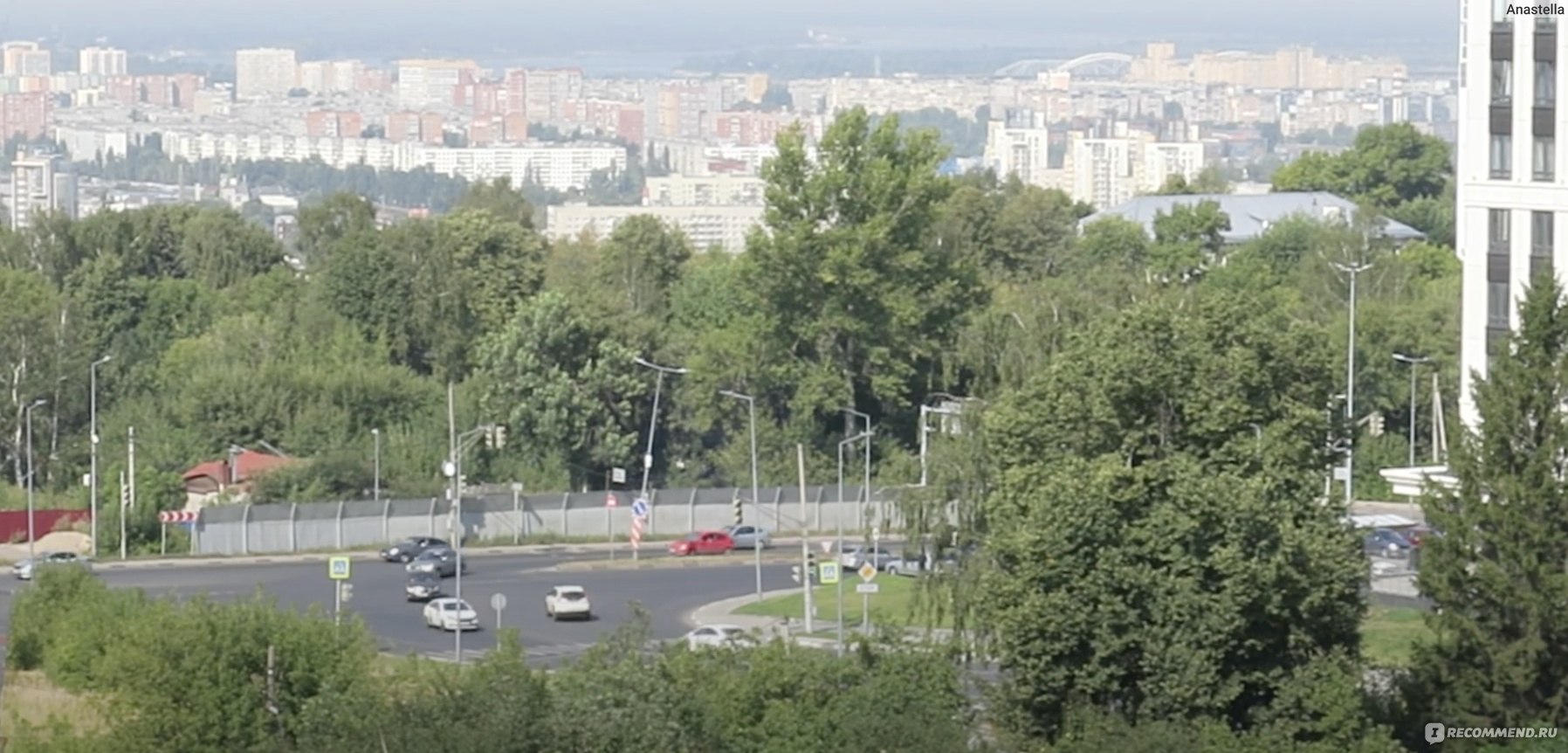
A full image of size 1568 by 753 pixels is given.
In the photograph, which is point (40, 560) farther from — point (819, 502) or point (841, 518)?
point (819, 502)

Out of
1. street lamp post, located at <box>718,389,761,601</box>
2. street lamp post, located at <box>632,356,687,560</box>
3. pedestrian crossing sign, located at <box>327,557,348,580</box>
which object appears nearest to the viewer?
pedestrian crossing sign, located at <box>327,557,348,580</box>

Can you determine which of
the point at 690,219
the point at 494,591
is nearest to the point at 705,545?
the point at 494,591

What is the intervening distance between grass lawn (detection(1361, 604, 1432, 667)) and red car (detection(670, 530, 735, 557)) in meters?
15.0

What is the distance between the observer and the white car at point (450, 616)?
39.7 m

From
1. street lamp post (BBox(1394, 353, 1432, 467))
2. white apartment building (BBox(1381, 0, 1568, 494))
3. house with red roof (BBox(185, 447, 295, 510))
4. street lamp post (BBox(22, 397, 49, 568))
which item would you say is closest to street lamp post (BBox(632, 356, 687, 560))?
house with red roof (BBox(185, 447, 295, 510))

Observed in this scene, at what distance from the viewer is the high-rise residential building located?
1460 inches

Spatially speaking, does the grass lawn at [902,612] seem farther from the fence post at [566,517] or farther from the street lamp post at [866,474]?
the fence post at [566,517]

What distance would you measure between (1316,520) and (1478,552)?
5.22ft

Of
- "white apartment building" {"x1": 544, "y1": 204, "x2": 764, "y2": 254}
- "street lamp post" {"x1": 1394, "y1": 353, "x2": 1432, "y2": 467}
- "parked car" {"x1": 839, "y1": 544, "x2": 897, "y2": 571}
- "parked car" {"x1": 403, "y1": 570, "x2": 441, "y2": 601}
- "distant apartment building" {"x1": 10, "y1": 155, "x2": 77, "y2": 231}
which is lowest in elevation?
"parked car" {"x1": 403, "y1": 570, "x2": 441, "y2": 601}

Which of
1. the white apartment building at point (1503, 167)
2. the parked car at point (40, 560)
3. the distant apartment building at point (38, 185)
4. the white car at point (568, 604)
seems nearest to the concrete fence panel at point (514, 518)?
the parked car at point (40, 560)

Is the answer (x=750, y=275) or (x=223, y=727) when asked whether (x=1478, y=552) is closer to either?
(x=223, y=727)

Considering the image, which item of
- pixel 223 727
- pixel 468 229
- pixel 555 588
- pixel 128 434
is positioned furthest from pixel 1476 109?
pixel 468 229

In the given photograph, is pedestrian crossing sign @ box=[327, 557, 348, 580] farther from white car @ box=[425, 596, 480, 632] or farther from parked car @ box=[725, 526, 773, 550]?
parked car @ box=[725, 526, 773, 550]

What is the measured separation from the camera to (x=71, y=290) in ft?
227
